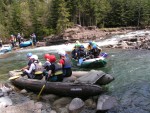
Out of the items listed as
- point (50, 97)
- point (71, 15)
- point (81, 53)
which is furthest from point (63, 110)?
point (71, 15)

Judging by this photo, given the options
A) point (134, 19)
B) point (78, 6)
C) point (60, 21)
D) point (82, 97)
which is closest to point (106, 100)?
point (82, 97)

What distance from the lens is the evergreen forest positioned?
50.6 meters

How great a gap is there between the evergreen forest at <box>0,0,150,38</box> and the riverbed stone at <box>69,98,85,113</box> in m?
38.7

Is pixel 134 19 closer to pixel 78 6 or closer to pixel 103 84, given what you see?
pixel 78 6

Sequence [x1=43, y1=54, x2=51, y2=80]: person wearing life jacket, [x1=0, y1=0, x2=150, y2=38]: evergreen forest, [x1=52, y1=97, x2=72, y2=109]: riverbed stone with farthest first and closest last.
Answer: [x1=0, y1=0, x2=150, y2=38]: evergreen forest → [x1=43, y1=54, x2=51, y2=80]: person wearing life jacket → [x1=52, y1=97, x2=72, y2=109]: riverbed stone

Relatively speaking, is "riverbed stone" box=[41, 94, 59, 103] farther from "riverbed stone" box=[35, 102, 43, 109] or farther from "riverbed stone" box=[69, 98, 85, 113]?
"riverbed stone" box=[69, 98, 85, 113]

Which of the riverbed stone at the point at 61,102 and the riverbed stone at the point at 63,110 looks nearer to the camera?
the riverbed stone at the point at 63,110

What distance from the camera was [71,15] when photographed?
55812 mm

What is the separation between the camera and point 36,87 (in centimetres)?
1155

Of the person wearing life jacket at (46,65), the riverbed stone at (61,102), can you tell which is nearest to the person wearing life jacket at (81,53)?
the person wearing life jacket at (46,65)

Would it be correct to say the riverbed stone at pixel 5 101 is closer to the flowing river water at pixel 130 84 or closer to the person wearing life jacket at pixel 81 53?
the flowing river water at pixel 130 84

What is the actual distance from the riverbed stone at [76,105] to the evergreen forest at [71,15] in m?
38.7

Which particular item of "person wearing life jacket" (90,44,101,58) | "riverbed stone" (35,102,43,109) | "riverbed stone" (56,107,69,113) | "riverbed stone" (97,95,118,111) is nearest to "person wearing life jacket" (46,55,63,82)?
"riverbed stone" (35,102,43,109)

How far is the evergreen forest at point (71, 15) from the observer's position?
50.6 m
